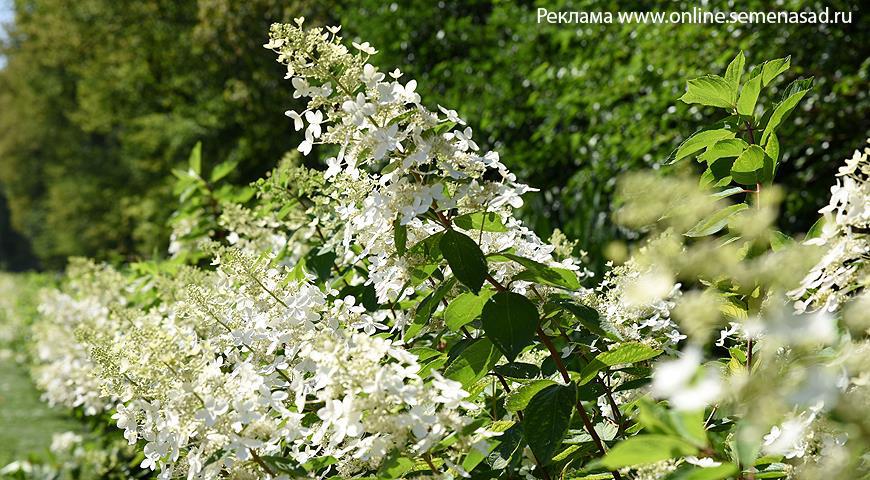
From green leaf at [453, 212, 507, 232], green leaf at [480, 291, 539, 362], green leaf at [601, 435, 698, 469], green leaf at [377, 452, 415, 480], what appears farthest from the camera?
green leaf at [453, 212, 507, 232]

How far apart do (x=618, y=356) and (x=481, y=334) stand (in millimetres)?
298

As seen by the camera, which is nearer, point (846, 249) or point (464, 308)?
point (846, 249)

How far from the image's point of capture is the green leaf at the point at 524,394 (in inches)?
51.3

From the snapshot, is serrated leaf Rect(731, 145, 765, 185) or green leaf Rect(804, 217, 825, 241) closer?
green leaf Rect(804, 217, 825, 241)

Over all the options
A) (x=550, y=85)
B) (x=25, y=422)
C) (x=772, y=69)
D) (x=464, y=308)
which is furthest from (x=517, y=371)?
(x=25, y=422)

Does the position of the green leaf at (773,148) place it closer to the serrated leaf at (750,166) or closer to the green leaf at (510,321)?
the serrated leaf at (750,166)

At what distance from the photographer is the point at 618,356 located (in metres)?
1.31

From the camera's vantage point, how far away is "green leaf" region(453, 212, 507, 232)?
1.31 metres

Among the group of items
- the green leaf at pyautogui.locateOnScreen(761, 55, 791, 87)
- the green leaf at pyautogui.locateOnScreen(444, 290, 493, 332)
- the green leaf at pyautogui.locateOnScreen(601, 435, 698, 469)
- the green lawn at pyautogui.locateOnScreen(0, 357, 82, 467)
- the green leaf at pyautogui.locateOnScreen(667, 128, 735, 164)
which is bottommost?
the green lawn at pyautogui.locateOnScreen(0, 357, 82, 467)

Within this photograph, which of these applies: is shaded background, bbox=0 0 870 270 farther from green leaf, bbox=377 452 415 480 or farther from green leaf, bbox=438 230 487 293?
green leaf, bbox=377 452 415 480

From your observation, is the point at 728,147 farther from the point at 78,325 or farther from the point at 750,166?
the point at 78,325

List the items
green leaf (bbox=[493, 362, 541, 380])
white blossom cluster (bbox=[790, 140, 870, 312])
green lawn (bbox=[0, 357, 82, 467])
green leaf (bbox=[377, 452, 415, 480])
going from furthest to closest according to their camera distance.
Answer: green lawn (bbox=[0, 357, 82, 467]) → green leaf (bbox=[493, 362, 541, 380]) → green leaf (bbox=[377, 452, 415, 480]) → white blossom cluster (bbox=[790, 140, 870, 312])

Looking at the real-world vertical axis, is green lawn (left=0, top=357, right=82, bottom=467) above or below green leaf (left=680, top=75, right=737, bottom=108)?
below

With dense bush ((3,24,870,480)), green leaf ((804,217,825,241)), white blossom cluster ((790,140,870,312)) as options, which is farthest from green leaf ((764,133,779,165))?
white blossom cluster ((790,140,870,312))
